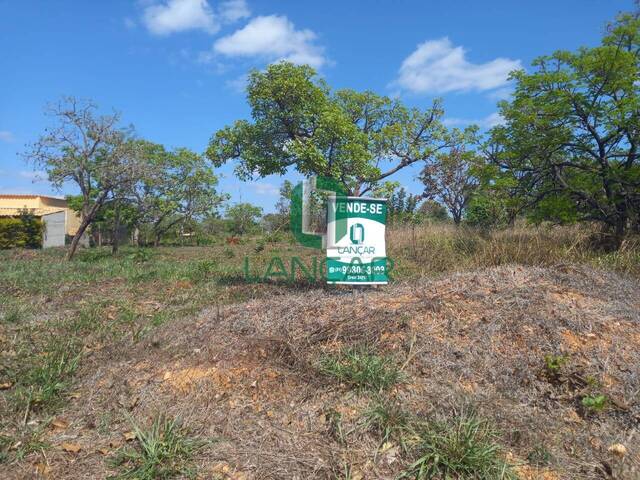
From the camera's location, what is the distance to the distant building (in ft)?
83.5

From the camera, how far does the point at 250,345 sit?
357 centimetres

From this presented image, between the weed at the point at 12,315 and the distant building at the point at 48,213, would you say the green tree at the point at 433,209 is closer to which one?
the distant building at the point at 48,213

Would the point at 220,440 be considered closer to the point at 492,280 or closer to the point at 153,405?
the point at 153,405

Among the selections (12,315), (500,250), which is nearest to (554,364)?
(500,250)

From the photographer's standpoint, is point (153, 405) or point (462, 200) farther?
point (462, 200)

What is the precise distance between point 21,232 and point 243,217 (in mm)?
11726

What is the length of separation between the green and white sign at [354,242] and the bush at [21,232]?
860 inches

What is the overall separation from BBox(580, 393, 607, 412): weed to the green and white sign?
265 cm

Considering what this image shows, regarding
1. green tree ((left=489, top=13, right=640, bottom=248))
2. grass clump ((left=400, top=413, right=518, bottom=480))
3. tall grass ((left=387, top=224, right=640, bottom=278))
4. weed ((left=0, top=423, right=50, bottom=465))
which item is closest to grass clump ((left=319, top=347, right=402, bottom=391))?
grass clump ((left=400, top=413, right=518, bottom=480))

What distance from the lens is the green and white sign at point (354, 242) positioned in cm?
516

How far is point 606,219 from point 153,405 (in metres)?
8.20

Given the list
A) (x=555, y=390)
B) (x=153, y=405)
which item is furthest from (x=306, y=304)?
(x=555, y=390)

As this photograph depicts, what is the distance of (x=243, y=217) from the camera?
27906mm

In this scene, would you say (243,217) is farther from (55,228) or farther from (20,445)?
(20,445)
